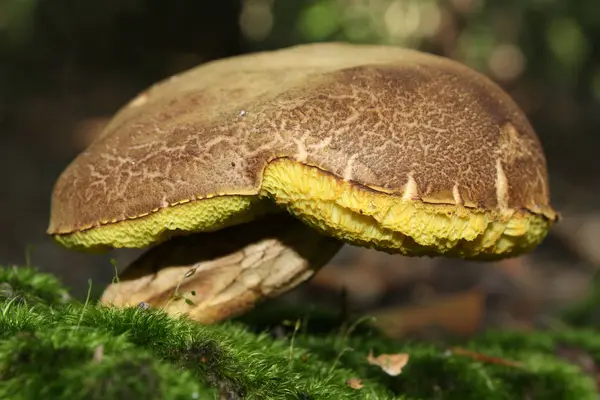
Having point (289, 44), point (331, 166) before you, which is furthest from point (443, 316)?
point (289, 44)

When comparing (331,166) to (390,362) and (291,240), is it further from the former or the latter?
(390,362)

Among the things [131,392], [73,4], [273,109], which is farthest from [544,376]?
[73,4]

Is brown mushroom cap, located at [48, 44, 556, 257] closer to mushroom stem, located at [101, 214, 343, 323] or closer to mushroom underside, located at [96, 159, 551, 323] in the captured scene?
mushroom underside, located at [96, 159, 551, 323]

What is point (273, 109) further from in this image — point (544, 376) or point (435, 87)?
point (544, 376)

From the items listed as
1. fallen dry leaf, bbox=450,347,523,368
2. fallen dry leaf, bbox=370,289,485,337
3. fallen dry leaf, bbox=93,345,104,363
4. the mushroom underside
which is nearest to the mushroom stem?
the mushroom underside

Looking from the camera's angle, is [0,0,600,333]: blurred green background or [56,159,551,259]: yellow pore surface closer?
[56,159,551,259]: yellow pore surface
